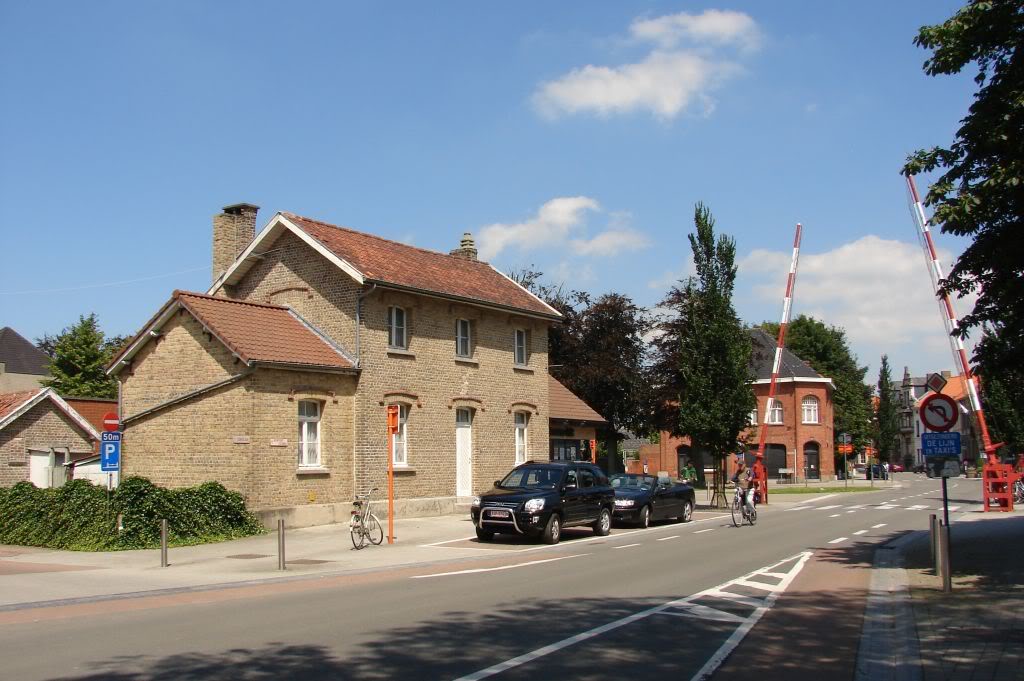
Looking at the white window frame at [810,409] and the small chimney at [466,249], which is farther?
the white window frame at [810,409]

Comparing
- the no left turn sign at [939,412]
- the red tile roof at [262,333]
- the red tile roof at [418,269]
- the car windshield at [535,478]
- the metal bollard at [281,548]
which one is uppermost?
the red tile roof at [418,269]

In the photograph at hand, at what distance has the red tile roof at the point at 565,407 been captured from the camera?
33.8 m

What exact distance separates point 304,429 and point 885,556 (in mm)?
13685

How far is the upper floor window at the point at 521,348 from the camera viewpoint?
3103 cm

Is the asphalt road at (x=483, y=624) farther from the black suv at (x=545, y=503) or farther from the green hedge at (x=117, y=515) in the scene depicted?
the green hedge at (x=117, y=515)

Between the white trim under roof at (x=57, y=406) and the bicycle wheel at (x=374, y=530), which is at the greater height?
the white trim under roof at (x=57, y=406)

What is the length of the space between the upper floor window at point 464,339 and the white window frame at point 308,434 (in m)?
5.80

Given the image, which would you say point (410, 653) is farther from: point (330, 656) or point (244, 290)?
point (244, 290)

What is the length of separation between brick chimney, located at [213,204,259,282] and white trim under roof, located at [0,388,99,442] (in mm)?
7325

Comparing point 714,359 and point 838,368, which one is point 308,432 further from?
point 838,368

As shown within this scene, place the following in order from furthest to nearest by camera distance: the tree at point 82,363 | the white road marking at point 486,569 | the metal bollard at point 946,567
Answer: the tree at point 82,363, the white road marking at point 486,569, the metal bollard at point 946,567

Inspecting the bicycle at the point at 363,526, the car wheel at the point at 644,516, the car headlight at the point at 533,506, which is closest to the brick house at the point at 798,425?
the car wheel at the point at 644,516

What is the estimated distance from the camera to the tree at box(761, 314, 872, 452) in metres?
78.8

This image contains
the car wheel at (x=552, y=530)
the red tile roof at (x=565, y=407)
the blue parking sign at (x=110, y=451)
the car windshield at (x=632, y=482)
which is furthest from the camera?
the red tile roof at (x=565, y=407)
